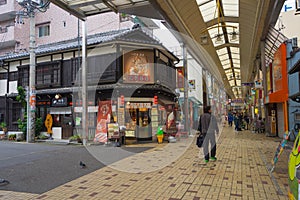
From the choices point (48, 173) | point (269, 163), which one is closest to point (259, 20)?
point (269, 163)

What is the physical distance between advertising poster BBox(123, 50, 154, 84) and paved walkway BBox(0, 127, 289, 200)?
6999 mm

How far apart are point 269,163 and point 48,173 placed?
23.9 ft

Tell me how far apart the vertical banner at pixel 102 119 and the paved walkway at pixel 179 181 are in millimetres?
5402

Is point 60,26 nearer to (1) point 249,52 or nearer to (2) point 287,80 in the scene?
(1) point 249,52

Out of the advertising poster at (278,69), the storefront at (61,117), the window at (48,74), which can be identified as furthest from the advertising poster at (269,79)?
the window at (48,74)

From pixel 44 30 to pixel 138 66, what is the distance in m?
17.5

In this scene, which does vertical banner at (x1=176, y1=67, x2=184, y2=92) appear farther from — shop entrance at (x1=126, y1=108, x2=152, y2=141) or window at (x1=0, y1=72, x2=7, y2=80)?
window at (x1=0, y1=72, x2=7, y2=80)

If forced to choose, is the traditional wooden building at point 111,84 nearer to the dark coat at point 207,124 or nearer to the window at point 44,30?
the dark coat at point 207,124

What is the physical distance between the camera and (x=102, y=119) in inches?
569

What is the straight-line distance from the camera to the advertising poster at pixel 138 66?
14.5 meters

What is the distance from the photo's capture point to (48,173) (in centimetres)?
703

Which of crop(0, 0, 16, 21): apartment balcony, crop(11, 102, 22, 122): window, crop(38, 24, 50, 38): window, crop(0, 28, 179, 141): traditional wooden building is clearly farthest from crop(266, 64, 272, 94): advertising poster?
crop(0, 0, 16, 21): apartment balcony

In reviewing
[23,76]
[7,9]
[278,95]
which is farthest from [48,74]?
[278,95]

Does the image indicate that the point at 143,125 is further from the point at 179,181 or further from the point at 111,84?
the point at 179,181
